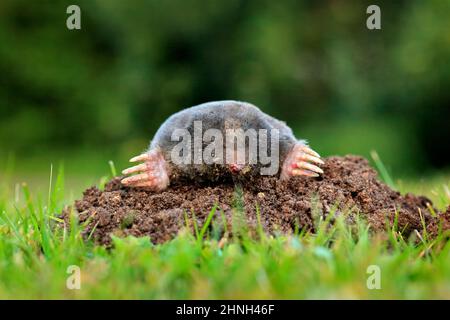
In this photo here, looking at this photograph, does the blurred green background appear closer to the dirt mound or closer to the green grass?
the dirt mound

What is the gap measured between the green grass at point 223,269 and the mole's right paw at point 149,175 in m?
0.57

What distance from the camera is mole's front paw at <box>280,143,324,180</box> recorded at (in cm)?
275

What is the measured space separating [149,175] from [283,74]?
6207 mm

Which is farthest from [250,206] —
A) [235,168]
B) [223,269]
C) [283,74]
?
[283,74]

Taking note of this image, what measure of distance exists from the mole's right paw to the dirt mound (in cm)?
4

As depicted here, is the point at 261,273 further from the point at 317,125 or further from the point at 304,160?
the point at 317,125

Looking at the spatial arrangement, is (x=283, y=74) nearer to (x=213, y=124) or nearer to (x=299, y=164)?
(x=299, y=164)

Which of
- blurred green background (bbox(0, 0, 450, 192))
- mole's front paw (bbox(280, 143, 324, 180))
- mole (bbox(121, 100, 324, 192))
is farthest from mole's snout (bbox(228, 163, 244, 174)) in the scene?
blurred green background (bbox(0, 0, 450, 192))

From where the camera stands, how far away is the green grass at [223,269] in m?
1.67

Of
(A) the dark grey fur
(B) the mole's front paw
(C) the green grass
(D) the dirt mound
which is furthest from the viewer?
(B) the mole's front paw

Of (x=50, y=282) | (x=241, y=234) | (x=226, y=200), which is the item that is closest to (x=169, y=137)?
(x=226, y=200)

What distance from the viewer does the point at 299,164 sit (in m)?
2.75
